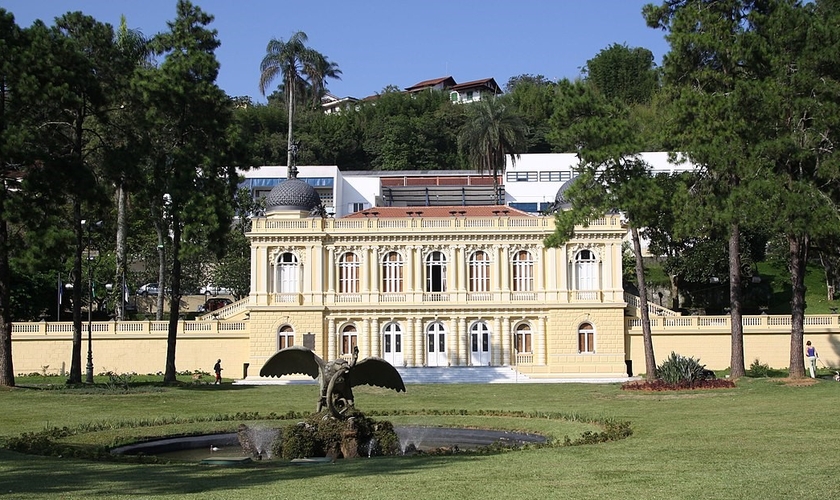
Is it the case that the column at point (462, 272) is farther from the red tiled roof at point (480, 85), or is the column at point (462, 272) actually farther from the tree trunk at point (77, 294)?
the red tiled roof at point (480, 85)

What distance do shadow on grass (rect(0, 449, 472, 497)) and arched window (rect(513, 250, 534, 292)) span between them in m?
36.1

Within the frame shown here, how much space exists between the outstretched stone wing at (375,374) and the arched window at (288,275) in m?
31.6

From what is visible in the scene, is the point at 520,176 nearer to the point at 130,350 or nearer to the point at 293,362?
the point at 130,350

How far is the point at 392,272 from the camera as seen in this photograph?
56531mm

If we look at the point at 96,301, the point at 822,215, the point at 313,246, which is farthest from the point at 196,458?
the point at 96,301

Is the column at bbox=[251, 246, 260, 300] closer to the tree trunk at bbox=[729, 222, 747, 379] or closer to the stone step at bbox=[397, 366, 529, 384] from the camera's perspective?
the stone step at bbox=[397, 366, 529, 384]

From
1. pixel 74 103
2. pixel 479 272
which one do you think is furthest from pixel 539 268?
pixel 74 103

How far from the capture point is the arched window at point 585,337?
180 ft

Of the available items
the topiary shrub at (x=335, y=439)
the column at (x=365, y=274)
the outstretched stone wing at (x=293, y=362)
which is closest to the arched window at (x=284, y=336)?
the column at (x=365, y=274)

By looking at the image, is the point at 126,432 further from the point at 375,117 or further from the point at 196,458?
the point at 375,117

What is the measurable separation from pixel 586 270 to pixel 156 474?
39.8m

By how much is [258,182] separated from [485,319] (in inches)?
1558

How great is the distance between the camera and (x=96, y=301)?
2680 inches

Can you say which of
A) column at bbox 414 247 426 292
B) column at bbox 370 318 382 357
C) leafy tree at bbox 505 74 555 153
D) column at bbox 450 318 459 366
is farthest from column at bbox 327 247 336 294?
leafy tree at bbox 505 74 555 153
